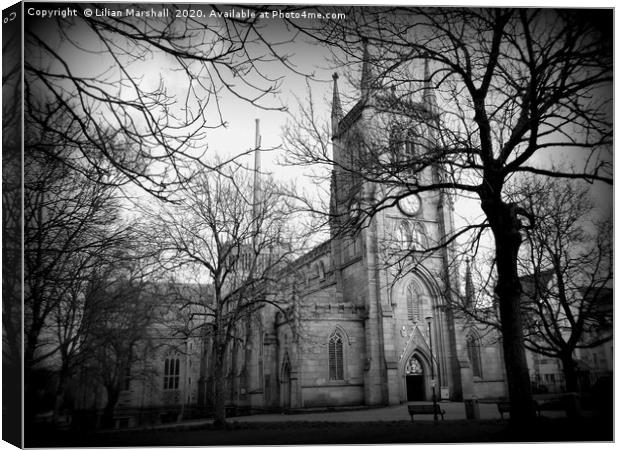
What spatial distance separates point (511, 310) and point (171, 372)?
3007 cm

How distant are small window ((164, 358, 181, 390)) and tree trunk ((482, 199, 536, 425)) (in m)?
28.4

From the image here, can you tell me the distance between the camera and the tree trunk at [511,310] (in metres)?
7.58

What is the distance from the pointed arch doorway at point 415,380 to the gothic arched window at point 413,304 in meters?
2.07

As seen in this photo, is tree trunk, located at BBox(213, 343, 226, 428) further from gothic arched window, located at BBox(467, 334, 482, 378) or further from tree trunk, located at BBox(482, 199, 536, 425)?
gothic arched window, located at BBox(467, 334, 482, 378)

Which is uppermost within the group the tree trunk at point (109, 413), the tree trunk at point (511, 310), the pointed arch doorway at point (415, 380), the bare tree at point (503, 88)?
the bare tree at point (503, 88)

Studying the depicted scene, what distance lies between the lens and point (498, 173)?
8.33 metres

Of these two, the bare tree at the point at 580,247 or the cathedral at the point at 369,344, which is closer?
the bare tree at the point at 580,247

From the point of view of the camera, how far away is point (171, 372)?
33.9 m

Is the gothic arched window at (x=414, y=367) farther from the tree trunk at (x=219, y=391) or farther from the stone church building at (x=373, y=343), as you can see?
the tree trunk at (x=219, y=391)

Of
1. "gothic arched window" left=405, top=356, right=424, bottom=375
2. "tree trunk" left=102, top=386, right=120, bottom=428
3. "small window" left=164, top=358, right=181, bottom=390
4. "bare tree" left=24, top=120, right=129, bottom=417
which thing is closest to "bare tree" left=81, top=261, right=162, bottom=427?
"tree trunk" left=102, top=386, right=120, bottom=428

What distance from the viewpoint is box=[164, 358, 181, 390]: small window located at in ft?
108

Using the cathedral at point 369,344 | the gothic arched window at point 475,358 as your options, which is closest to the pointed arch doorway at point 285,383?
the cathedral at point 369,344

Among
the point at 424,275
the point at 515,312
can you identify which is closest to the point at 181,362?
the point at 424,275

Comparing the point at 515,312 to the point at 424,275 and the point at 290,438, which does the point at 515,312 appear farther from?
the point at 424,275
